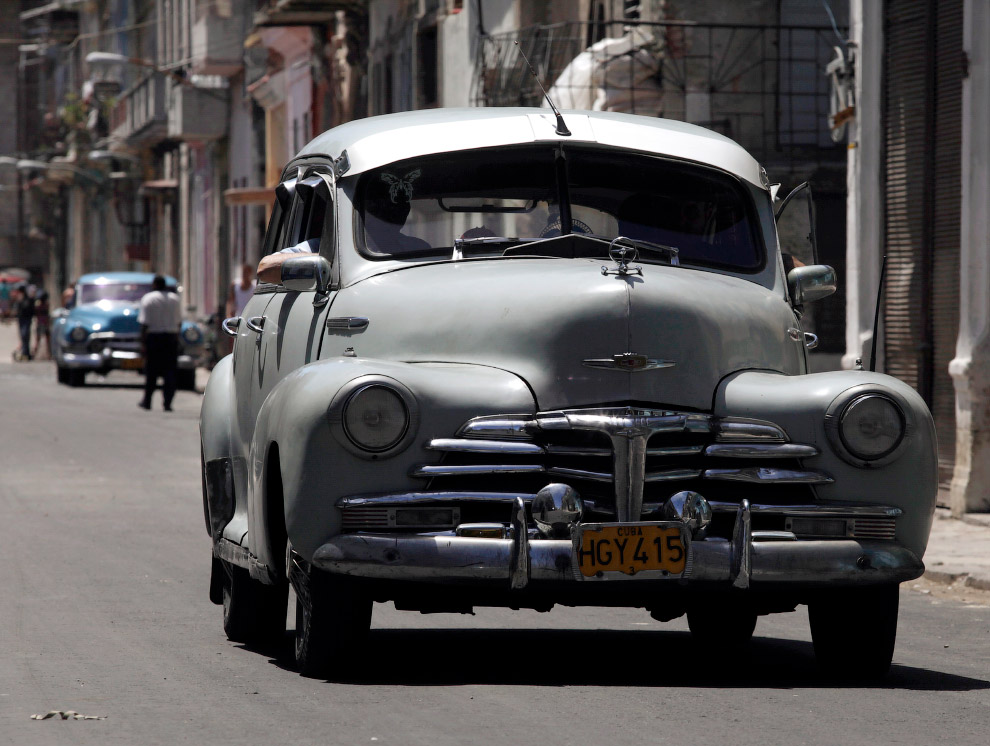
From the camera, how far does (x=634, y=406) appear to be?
6.83m

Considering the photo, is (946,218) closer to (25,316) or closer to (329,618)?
(329,618)

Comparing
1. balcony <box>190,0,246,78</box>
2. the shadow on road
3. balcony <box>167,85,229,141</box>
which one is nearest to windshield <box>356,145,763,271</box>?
the shadow on road

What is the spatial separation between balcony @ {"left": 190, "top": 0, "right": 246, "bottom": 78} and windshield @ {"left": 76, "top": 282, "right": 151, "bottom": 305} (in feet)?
39.2

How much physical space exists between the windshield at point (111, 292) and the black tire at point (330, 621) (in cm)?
2982

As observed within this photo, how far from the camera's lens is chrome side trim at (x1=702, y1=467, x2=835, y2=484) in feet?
22.0

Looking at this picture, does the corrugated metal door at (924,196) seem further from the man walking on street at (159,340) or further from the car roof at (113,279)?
the car roof at (113,279)

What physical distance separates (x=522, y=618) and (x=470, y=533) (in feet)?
8.78

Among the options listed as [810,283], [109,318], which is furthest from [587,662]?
[109,318]

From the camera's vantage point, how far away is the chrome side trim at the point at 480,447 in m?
6.59

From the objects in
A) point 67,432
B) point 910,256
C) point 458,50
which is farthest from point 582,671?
point 458,50

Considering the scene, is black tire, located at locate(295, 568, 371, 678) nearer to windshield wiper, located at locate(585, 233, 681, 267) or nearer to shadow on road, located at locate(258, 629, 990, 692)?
shadow on road, located at locate(258, 629, 990, 692)

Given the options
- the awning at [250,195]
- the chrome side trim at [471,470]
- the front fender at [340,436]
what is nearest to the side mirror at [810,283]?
the front fender at [340,436]

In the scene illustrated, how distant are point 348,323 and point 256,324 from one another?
3.57ft

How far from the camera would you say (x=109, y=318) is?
115 ft
